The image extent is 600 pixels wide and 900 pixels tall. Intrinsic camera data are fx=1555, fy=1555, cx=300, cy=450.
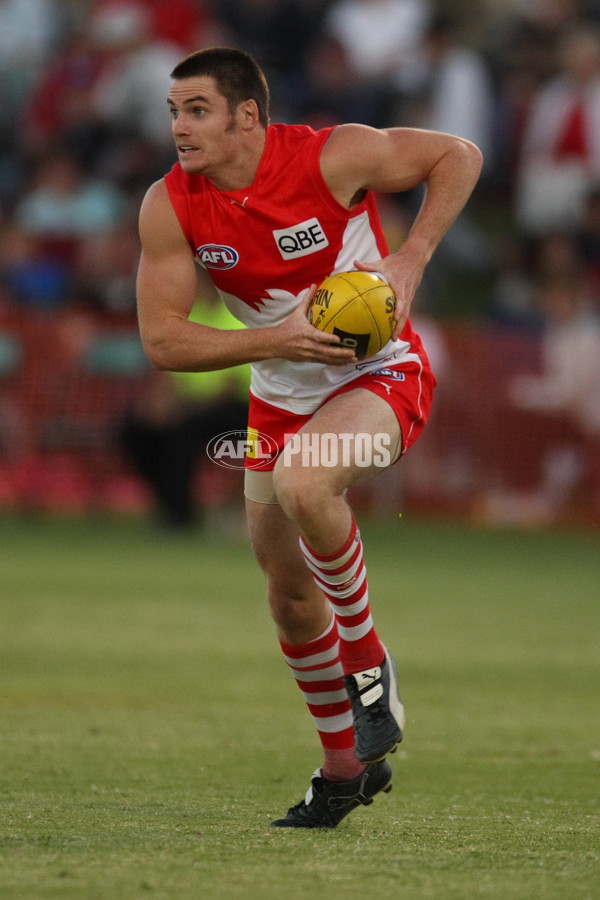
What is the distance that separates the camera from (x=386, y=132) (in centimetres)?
579

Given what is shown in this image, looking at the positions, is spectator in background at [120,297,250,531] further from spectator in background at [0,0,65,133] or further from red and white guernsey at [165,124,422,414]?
red and white guernsey at [165,124,422,414]

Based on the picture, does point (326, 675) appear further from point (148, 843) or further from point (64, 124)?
point (64, 124)

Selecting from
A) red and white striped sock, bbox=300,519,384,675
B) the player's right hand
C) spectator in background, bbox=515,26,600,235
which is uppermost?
spectator in background, bbox=515,26,600,235

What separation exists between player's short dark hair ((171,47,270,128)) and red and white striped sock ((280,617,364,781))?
198cm

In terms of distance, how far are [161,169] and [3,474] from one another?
4.38 meters

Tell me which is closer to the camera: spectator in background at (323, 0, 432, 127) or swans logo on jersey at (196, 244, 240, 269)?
swans logo on jersey at (196, 244, 240, 269)

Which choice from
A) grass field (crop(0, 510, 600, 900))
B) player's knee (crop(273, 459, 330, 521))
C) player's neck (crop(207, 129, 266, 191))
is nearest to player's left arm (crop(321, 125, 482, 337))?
player's neck (crop(207, 129, 266, 191))

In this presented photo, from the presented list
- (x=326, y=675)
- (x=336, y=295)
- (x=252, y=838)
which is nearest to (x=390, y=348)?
(x=336, y=295)

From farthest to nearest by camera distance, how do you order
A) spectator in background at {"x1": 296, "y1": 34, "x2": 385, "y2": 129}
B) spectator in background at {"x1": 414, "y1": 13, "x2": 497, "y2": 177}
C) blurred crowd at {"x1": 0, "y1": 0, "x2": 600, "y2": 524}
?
spectator in background at {"x1": 296, "y1": 34, "x2": 385, "y2": 129} < spectator in background at {"x1": 414, "y1": 13, "x2": 497, "y2": 177} < blurred crowd at {"x1": 0, "y1": 0, "x2": 600, "y2": 524}

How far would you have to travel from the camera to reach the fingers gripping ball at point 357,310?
5.29 meters

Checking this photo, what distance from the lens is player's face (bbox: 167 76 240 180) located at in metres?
5.54

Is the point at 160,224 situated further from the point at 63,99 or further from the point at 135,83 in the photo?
the point at 63,99

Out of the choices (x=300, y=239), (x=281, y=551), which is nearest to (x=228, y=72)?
(x=300, y=239)

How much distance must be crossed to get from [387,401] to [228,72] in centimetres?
132
